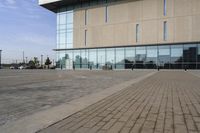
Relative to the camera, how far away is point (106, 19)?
174 feet

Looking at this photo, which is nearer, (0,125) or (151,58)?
(0,125)

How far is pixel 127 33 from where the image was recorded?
49.7m

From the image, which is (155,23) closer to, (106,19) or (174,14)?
(174,14)

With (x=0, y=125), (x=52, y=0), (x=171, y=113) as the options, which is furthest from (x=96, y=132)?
(x=52, y=0)

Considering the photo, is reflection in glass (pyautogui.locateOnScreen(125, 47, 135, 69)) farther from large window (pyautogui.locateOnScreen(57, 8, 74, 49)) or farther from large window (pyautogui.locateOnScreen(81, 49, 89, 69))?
large window (pyautogui.locateOnScreen(57, 8, 74, 49))

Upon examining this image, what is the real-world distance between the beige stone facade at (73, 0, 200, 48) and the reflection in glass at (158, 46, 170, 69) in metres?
1.54

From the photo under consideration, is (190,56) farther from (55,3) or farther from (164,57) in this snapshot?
(55,3)

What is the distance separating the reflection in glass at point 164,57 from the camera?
46094 mm

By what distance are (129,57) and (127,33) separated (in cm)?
556

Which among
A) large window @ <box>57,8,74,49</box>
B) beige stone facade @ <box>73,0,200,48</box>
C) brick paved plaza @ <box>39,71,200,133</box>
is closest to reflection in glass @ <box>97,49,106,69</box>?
beige stone facade @ <box>73,0,200,48</box>

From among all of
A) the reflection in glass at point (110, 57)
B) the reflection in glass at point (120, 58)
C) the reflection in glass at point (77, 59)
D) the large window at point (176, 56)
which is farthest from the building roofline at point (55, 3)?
the large window at point (176, 56)

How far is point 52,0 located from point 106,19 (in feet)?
48.8

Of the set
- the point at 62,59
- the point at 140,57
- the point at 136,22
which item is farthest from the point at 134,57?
the point at 62,59

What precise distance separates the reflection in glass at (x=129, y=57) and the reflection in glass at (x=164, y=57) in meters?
5.99
